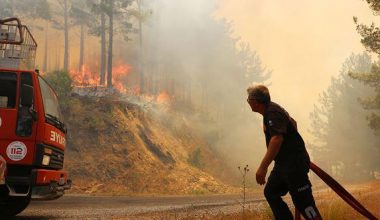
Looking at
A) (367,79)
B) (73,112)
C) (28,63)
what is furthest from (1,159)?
(367,79)

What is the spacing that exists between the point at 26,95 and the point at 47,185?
1.59m

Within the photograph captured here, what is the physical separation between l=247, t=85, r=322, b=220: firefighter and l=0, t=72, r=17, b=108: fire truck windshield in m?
4.35

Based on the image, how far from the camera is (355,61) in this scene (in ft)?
139

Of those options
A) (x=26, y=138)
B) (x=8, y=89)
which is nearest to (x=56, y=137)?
(x=26, y=138)

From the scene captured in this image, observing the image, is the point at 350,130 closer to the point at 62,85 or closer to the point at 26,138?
the point at 62,85

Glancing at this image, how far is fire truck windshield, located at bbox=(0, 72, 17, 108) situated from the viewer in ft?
22.9

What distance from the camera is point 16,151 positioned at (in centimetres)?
675

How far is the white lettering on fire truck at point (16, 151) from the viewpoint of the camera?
265 inches

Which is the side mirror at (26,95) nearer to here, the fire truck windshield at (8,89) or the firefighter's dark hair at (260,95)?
the fire truck windshield at (8,89)

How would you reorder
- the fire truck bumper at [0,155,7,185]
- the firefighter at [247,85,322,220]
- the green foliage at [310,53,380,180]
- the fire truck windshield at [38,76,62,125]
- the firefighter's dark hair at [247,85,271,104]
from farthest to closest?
the green foliage at [310,53,380,180] → the fire truck windshield at [38,76,62,125] → the fire truck bumper at [0,155,7,185] → the firefighter's dark hair at [247,85,271,104] → the firefighter at [247,85,322,220]

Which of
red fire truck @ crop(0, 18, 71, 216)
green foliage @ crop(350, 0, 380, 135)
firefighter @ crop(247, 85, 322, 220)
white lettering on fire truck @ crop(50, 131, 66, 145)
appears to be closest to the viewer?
firefighter @ crop(247, 85, 322, 220)

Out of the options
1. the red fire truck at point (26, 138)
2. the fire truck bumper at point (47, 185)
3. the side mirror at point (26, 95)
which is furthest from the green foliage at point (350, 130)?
the side mirror at point (26, 95)

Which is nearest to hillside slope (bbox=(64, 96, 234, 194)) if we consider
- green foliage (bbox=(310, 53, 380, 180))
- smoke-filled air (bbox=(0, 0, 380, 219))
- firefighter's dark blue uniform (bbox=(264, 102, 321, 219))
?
smoke-filled air (bbox=(0, 0, 380, 219))

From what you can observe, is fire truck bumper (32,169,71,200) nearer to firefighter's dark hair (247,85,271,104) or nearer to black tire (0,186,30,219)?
black tire (0,186,30,219)
